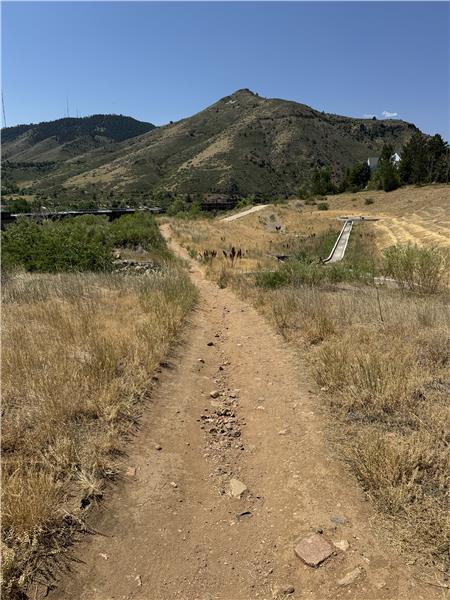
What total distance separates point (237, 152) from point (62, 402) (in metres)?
123

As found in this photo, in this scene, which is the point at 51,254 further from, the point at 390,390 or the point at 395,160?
the point at 395,160

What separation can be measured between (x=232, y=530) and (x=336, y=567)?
0.75 metres

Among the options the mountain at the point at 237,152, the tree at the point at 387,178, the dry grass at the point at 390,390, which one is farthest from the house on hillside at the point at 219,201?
the dry grass at the point at 390,390

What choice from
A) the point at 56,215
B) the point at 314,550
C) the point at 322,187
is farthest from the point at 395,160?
the point at 314,550

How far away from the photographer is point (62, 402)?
162 inches

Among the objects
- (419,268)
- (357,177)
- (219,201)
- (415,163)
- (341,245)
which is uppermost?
(415,163)

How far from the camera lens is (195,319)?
28.4 feet

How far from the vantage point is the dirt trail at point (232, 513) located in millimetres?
2588

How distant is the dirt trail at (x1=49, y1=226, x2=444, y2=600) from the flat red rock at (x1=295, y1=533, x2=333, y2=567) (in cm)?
4

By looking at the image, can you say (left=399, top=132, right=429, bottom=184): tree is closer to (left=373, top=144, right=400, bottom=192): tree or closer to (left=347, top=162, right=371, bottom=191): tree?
(left=373, top=144, right=400, bottom=192): tree

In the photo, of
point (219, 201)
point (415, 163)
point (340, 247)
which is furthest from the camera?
point (219, 201)

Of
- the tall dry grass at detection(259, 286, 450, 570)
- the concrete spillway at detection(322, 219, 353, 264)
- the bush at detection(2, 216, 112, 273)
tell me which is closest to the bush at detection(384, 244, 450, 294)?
the tall dry grass at detection(259, 286, 450, 570)

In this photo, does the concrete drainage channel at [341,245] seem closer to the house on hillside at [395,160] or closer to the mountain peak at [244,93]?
the house on hillside at [395,160]

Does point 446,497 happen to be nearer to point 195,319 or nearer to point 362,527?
point 362,527
